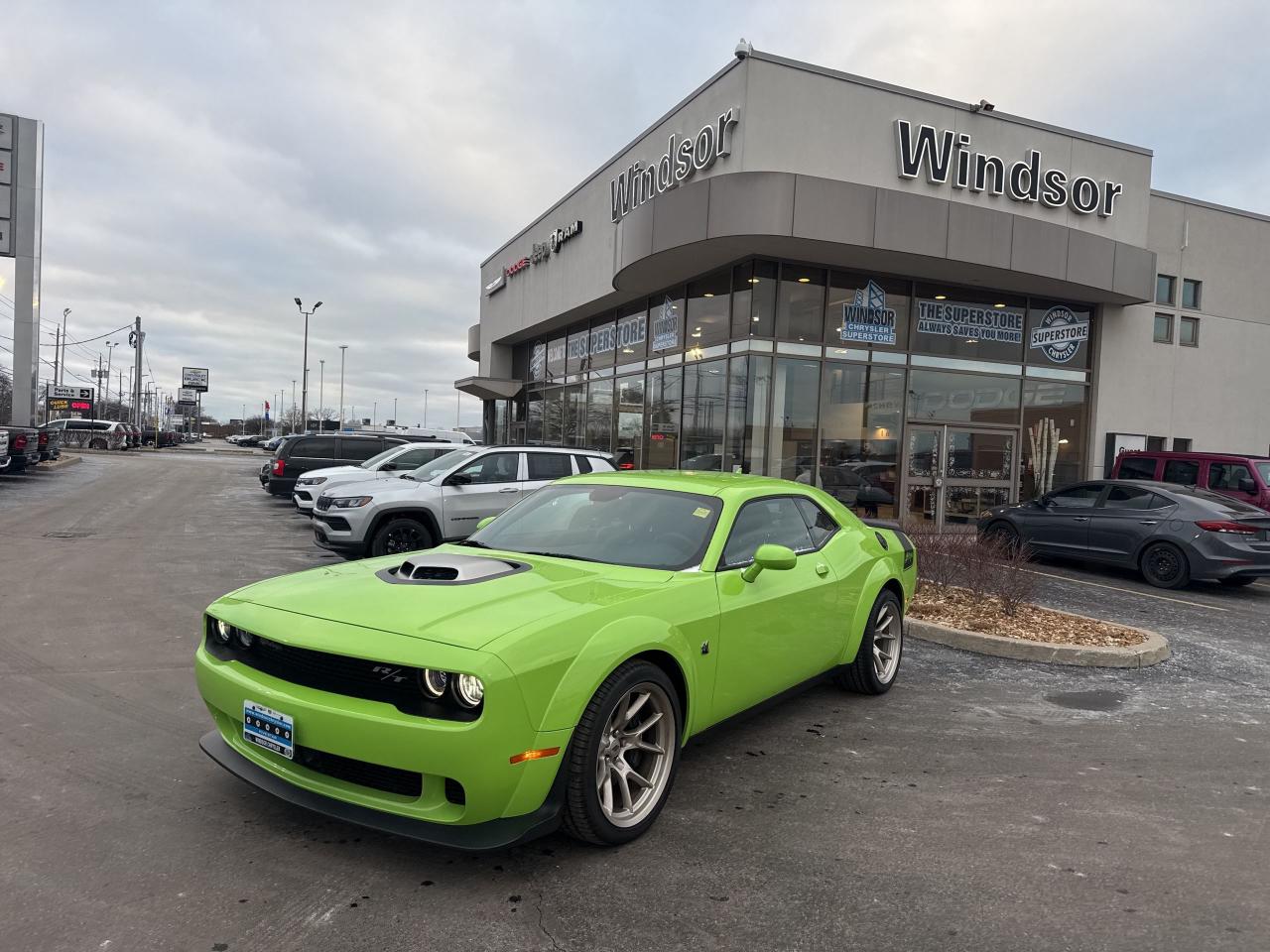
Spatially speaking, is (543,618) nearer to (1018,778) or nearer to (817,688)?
(1018,778)

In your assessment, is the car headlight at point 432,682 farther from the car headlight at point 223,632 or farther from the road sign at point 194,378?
the road sign at point 194,378

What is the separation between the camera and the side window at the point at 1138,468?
14.0 meters

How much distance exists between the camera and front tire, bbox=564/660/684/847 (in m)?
2.99

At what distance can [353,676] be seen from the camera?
2947 mm

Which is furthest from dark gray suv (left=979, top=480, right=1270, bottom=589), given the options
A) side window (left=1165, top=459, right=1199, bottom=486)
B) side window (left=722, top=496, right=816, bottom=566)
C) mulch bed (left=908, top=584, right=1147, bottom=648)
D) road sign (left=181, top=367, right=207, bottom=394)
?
road sign (left=181, top=367, right=207, bottom=394)

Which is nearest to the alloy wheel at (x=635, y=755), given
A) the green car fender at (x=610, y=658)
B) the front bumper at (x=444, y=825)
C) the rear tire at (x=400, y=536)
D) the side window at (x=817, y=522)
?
the green car fender at (x=610, y=658)

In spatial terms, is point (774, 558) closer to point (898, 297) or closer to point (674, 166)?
point (674, 166)

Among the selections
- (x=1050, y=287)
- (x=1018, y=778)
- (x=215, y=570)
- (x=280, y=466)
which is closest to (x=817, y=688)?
(x=1018, y=778)

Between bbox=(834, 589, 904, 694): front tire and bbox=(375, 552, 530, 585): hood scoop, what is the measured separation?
2499mm

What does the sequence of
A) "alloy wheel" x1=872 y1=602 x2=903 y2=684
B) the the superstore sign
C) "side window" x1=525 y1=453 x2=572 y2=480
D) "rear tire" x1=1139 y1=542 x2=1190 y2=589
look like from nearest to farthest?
"alloy wheel" x1=872 y1=602 x2=903 y2=684 → "rear tire" x1=1139 y1=542 x2=1190 y2=589 → "side window" x1=525 y1=453 x2=572 y2=480 → the the superstore sign

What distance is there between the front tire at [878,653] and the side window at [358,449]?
1492cm

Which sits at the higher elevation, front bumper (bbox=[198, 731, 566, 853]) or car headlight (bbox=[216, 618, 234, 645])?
car headlight (bbox=[216, 618, 234, 645])

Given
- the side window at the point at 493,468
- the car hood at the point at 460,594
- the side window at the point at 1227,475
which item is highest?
the side window at the point at 1227,475

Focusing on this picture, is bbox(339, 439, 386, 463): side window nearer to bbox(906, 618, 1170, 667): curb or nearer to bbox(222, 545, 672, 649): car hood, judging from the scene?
bbox(906, 618, 1170, 667): curb
